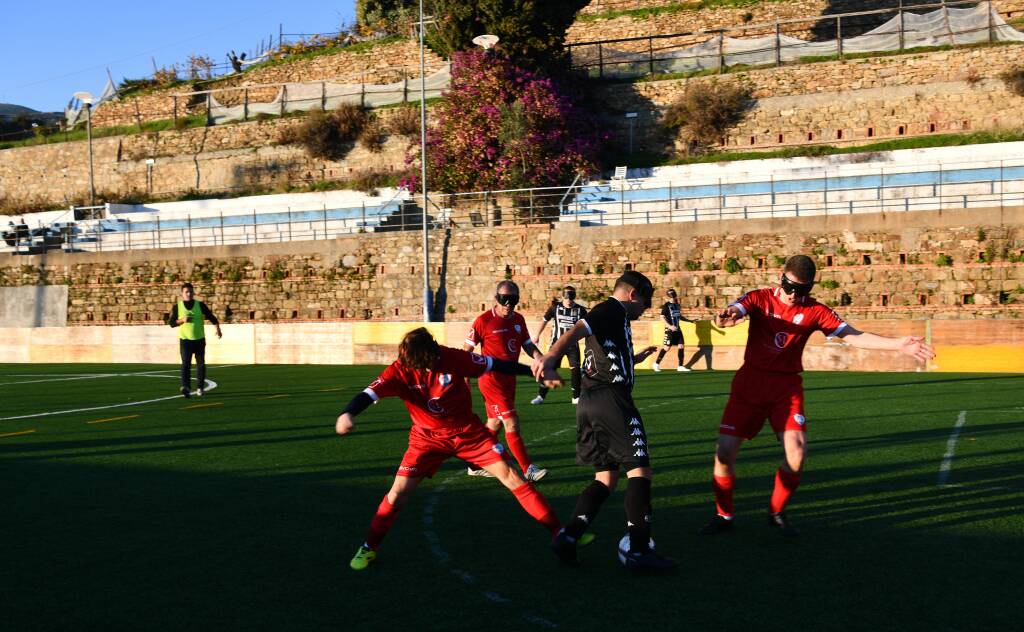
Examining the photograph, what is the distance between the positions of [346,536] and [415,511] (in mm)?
960

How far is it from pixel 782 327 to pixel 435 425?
8.97 ft

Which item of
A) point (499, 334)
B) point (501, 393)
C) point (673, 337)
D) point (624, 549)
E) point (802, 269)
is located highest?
point (802, 269)

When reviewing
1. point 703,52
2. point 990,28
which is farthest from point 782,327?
point 703,52

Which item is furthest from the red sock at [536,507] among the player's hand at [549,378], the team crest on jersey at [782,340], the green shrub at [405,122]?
the green shrub at [405,122]

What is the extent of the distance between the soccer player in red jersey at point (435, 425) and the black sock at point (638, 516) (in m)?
0.52

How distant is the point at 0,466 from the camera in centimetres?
1059

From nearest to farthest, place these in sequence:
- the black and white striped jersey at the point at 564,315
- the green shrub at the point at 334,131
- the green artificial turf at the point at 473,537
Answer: the green artificial turf at the point at 473,537 < the black and white striped jersey at the point at 564,315 < the green shrub at the point at 334,131

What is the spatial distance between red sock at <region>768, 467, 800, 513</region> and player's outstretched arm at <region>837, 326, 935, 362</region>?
108cm

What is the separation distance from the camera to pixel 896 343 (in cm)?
670

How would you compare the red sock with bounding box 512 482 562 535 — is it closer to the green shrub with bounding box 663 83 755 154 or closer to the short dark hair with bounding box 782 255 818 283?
the short dark hair with bounding box 782 255 818 283

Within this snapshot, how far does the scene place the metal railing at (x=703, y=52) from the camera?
38.2 m

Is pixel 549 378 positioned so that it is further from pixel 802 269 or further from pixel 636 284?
pixel 802 269

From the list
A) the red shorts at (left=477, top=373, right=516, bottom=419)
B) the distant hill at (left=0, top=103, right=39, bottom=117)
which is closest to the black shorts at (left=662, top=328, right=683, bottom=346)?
the red shorts at (left=477, top=373, right=516, bottom=419)

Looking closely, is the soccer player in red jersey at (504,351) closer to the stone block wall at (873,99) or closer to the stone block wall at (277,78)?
the stone block wall at (873,99)
